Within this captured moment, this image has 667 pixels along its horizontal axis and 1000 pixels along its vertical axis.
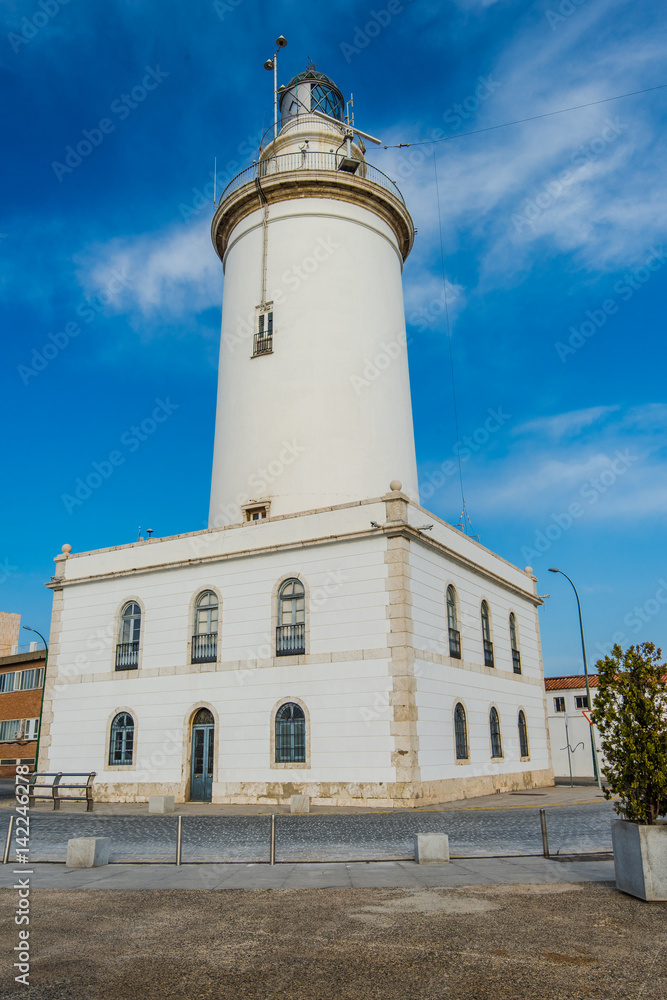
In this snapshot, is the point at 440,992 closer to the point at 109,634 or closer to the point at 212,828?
the point at 212,828

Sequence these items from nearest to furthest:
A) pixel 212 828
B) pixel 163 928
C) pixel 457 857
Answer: pixel 163 928 → pixel 457 857 → pixel 212 828

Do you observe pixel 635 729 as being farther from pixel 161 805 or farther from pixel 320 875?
pixel 161 805

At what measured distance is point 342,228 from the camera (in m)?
27.8

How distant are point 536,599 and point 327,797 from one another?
14971mm

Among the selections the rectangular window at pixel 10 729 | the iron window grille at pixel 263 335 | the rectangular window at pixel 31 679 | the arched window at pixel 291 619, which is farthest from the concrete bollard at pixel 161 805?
the rectangular window at pixel 10 729

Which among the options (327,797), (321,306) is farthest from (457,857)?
(321,306)

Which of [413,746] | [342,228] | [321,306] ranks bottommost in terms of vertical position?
[413,746]

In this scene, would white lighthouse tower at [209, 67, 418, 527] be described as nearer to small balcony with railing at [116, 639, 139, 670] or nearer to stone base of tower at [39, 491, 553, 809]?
stone base of tower at [39, 491, 553, 809]

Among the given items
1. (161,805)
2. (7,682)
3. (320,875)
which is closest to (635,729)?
(320,875)

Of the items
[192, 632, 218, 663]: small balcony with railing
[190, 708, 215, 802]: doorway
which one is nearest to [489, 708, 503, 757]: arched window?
[190, 708, 215, 802]: doorway

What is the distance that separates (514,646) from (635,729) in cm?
2023

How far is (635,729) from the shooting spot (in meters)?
8.78

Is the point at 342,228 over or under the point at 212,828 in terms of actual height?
over

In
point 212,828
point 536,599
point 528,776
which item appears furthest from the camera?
point 536,599
